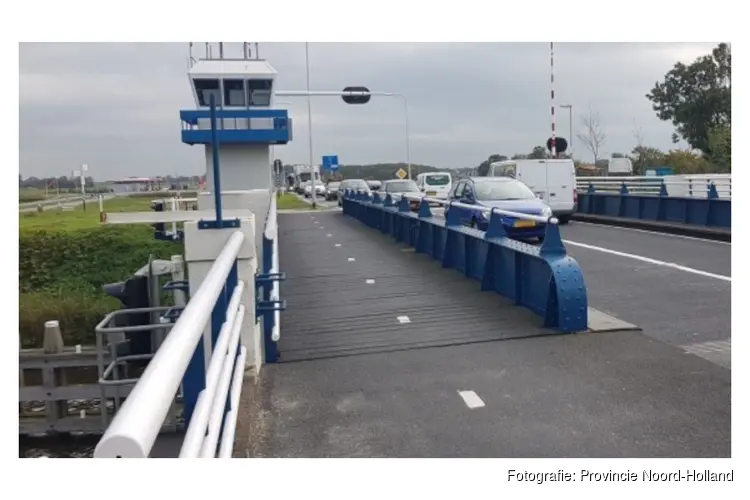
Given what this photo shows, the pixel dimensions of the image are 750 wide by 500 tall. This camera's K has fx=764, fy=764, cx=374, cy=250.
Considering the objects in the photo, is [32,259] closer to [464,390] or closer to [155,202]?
[155,202]

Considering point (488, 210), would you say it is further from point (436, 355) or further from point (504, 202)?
point (504, 202)

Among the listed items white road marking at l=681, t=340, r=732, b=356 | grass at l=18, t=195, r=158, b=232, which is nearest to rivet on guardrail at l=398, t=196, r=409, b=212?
grass at l=18, t=195, r=158, b=232

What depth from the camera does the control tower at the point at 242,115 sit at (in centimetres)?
2803

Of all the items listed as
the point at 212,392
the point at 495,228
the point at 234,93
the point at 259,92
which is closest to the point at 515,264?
the point at 495,228

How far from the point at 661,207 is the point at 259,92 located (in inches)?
607

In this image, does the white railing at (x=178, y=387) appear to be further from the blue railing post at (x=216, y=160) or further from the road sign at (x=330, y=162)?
the road sign at (x=330, y=162)

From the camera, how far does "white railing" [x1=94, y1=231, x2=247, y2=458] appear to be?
167 centimetres

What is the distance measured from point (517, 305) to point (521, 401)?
3253 mm

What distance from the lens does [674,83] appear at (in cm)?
4591

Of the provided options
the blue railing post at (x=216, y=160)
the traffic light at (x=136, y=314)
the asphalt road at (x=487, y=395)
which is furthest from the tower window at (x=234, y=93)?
the blue railing post at (x=216, y=160)

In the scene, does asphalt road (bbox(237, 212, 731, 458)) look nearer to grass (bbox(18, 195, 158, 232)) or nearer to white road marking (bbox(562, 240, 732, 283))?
white road marking (bbox(562, 240, 732, 283))

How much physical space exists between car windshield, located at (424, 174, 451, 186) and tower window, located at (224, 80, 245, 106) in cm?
1068

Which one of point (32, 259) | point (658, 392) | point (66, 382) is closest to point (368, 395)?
point (658, 392)

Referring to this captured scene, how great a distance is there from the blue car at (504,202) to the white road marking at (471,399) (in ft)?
31.4
